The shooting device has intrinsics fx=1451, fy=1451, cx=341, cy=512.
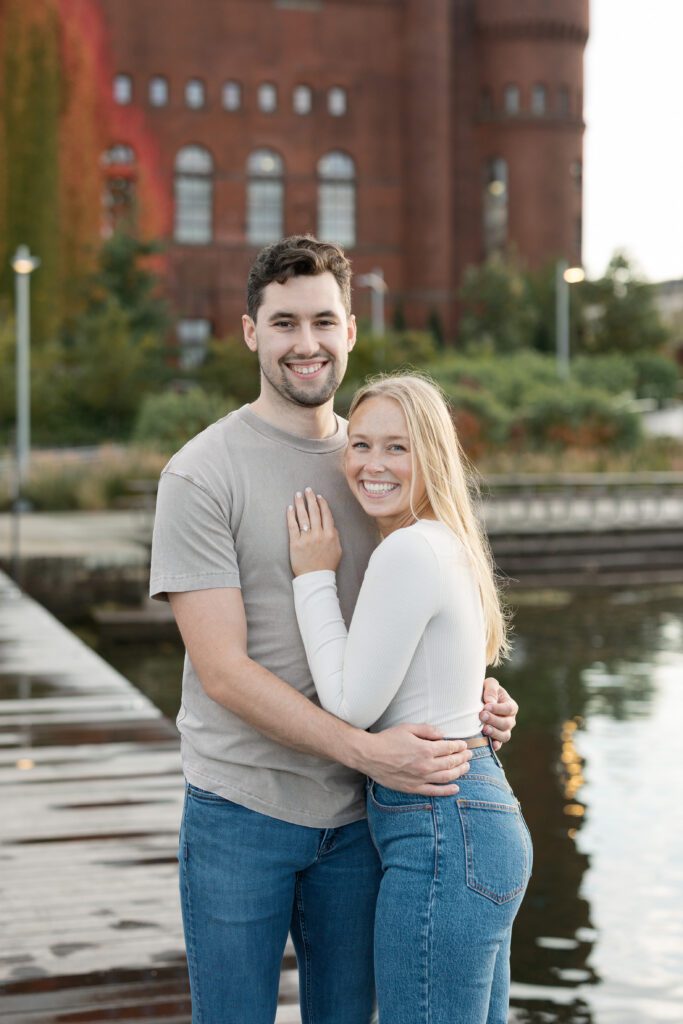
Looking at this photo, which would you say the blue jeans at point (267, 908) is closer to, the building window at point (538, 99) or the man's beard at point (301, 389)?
the man's beard at point (301, 389)

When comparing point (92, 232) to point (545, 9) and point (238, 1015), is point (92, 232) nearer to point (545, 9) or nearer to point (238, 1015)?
point (545, 9)

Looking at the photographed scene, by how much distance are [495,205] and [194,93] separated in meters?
13.0

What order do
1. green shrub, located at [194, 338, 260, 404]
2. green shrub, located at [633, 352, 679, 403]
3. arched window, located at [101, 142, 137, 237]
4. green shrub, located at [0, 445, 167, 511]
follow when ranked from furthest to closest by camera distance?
arched window, located at [101, 142, 137, 237] < green shrub, located at [633, 352, 679, 403] < green shrub, located at [194, 338, 260, 404] < green shrub, located at [0, 445, 167, 511]

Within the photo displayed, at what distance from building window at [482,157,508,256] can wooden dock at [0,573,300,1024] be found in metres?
52.5

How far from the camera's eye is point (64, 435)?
37.8 meters

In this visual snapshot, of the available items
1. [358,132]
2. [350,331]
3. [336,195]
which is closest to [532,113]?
[358,132]

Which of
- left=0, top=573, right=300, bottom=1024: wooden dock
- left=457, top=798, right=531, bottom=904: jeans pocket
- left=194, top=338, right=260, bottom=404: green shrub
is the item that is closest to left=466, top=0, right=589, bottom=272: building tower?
left=194, top=338, right=260, bottom=404: green shrub

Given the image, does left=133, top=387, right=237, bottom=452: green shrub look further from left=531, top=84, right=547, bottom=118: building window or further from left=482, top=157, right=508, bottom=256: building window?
left=531, top=84, right=547, bottom=118: building window

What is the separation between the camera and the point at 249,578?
269 centimetres

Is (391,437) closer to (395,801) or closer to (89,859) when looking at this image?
(395,801)

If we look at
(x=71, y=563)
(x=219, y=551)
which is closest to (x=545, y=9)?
(x=71, y=563)

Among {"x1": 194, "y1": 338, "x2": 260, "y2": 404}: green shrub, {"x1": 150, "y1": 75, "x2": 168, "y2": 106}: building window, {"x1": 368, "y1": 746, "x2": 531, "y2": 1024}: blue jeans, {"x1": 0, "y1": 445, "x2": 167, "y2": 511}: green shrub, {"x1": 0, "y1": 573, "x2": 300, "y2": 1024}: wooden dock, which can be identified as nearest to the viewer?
{"x1": 368, "y1": 746, "x2": 531, "y2": 1024}: blue jeans

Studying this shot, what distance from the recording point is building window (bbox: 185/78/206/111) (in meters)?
55.8

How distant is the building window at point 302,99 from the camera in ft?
187
